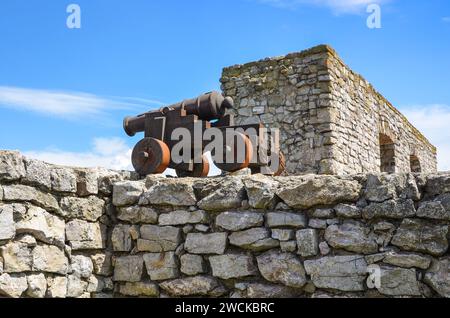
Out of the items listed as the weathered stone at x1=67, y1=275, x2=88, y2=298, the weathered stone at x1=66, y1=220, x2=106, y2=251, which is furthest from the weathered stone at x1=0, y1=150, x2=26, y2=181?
the weathered stone at x1=67, y1=275, x2=88, y2=298

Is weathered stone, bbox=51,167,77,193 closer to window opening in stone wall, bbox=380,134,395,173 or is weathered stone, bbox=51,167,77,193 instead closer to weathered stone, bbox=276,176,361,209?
weathered stone, bbox=276,176,361,209

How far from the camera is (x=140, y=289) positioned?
12.0 ft

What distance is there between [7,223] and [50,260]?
0.42m

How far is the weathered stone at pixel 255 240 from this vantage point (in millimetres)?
3334

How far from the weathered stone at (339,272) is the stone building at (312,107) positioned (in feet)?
12.2

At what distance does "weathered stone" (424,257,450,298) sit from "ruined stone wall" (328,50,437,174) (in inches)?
155

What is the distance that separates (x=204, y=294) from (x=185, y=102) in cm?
179

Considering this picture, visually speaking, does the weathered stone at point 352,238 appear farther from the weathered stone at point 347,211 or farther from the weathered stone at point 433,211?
the weathered stone at point 433,211

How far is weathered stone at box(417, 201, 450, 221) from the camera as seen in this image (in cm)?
294

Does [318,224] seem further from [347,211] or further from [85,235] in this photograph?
[85,235]

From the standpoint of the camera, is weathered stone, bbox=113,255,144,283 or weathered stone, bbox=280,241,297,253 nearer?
weathered stone, bbox=280,241,297,253

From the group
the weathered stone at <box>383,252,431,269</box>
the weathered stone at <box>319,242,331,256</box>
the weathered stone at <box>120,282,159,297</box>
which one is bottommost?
the weathered stone at <box>120,282,159,297</box>

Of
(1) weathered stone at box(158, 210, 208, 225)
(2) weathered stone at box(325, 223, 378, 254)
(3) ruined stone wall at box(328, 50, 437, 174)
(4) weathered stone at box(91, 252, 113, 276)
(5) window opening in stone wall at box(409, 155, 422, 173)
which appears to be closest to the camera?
(2) weathered stone at box(325, 223, 378, 254)

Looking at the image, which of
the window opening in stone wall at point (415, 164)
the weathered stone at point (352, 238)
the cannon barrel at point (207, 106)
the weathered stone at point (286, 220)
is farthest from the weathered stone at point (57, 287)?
the window opening in stone wall at point (415, 164)
